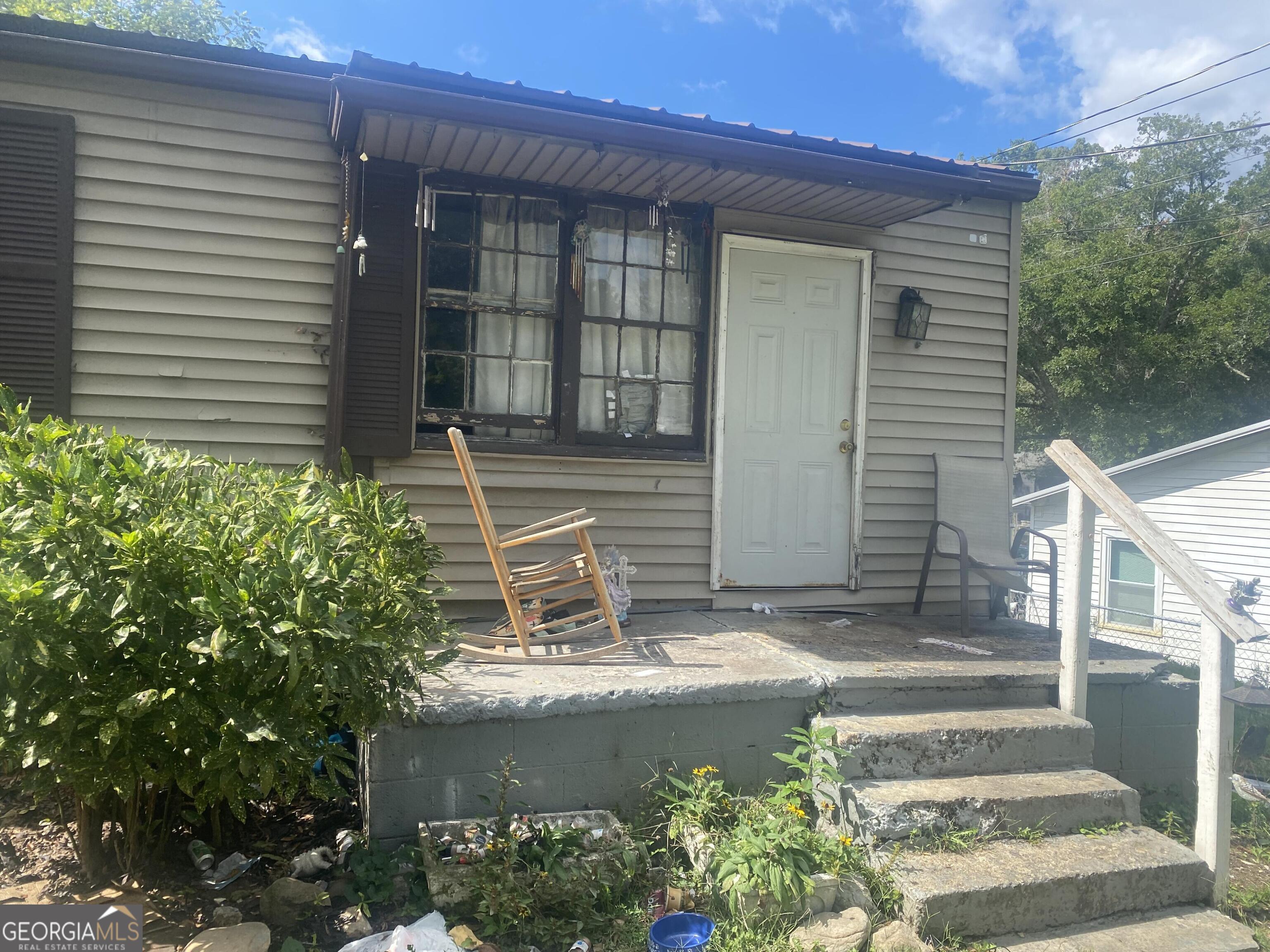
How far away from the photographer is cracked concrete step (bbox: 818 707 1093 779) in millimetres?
3277

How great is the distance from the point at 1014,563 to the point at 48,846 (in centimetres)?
470

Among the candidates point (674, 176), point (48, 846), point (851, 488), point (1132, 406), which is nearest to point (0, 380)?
point (48, 846)

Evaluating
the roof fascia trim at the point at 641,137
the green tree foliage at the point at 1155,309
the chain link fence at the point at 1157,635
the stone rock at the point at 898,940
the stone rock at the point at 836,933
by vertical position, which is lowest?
the chain link fence at the point at 1157,635

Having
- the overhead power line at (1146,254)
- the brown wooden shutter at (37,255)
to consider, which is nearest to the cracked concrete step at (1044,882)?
the brown wooden shutter at (37,255)

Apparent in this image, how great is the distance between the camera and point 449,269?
4547 millimetres

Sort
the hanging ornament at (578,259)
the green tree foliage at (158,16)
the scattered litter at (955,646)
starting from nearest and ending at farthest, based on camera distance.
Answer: the scattered litter at (955,646), the hanging ornament at (578,259), the green tree foliage at (158,16)

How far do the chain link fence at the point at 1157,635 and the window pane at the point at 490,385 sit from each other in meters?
8.00

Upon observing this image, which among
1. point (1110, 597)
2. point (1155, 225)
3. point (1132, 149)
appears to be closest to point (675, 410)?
point (1110, 597)

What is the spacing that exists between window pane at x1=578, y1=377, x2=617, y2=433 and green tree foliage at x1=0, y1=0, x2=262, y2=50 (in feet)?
62.3

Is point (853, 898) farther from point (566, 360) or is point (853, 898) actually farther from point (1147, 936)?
point (566, 360)

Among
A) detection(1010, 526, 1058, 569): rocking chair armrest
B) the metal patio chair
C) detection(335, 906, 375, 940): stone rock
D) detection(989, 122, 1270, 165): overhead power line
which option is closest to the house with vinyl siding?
the metal patio chair

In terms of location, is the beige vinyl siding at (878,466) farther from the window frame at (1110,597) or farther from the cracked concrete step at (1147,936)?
the window frame at (1110,597)

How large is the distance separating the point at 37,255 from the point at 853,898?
14.0 ft

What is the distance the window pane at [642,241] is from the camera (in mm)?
4863
